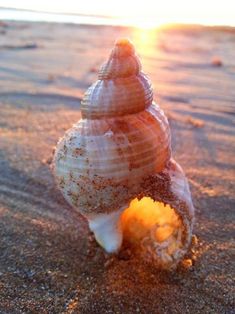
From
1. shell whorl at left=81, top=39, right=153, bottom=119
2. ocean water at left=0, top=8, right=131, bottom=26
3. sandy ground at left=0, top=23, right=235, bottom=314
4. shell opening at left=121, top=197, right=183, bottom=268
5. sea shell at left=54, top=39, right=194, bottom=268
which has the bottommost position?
ocean water at left=0, top=8, right=131, bottom=26

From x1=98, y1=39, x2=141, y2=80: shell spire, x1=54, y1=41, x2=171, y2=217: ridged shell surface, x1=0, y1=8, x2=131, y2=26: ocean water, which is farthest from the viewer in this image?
x1=0, y1=8, x2=131, y2=26: ocean water

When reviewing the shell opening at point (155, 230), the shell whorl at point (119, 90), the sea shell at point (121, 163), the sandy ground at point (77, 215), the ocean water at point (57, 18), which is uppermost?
the shell whorl at point (119, 90)

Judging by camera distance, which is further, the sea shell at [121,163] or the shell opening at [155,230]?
the shell opening at [155,230]

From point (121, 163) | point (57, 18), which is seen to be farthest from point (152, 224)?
point (57, 18)

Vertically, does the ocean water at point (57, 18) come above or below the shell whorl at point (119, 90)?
below

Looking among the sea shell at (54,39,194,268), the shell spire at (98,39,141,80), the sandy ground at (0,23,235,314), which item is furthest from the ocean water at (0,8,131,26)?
the sea shell at (54,39,194,268)

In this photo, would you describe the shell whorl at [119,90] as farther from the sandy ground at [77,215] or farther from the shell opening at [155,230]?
the sandy ground at [77,215]

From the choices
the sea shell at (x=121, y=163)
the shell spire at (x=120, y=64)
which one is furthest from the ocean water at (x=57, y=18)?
the sea shell at (x=121, y=163)

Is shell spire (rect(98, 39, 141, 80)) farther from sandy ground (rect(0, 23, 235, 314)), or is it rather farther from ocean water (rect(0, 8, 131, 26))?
ocean water (rect(0, 8, 131, 26))
